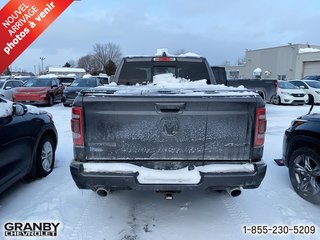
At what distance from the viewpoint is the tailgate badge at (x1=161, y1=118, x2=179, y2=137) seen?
3076mm

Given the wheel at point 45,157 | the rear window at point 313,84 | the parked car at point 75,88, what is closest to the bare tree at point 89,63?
the parked car at point 75,88

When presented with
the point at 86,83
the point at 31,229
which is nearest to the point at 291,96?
the point at 86,83

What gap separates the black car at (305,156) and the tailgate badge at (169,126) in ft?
6.97

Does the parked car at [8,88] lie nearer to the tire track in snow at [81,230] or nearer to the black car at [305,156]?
the tire track in snow at [81,230]

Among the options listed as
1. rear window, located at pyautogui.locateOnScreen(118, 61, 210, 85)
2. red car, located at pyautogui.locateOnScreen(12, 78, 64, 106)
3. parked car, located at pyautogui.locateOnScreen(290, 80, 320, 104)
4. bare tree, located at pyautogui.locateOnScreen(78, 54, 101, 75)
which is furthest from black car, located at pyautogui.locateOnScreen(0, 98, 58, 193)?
bare tree, located at pyautogui.locateOnScreen(78, 54, 101, 75)

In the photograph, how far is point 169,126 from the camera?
3090 millimetres

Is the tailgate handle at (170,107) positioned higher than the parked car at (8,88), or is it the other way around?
the tailgate handle at (170,107)

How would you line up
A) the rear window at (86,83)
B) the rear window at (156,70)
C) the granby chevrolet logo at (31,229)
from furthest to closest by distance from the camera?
1. the rear window at (86,83)
2. the rear window at (156,70)
3. the granby chevrolet logo at (31,229)

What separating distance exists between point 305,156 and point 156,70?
9.40ft

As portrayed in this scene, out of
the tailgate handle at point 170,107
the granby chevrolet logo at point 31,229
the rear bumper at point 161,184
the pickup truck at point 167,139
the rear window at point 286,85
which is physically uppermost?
the tailgate handle at point 170,107

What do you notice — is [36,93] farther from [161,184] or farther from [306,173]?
[306,173]

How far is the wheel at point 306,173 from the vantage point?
405 centimetres

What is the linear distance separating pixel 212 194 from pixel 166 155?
1.70m

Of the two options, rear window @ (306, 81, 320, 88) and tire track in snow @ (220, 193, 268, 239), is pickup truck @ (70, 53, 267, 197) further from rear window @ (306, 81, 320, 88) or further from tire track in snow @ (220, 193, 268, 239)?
rear window @ (306, 81, 320, 88)
